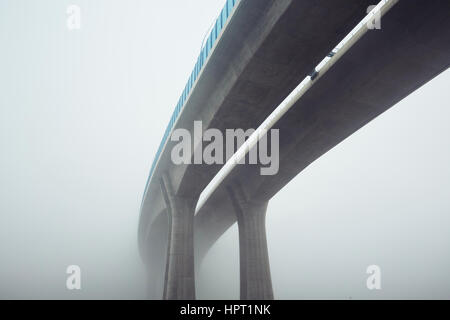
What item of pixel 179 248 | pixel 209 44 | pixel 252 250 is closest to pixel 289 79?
pixel 209 44

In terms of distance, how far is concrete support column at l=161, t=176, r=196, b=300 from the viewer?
2058cm

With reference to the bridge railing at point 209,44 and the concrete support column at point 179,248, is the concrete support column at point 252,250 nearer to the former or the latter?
the concrete support column at point 179,248

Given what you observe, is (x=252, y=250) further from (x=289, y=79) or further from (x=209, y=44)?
(x=209, y=44)

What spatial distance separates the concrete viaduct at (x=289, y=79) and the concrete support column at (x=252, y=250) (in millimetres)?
107

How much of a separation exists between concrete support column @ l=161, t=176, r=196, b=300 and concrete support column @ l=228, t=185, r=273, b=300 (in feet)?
15.2

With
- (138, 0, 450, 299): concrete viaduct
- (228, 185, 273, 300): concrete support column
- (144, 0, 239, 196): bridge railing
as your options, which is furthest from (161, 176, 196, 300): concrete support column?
(144, 0, 239, 196): bridge railing

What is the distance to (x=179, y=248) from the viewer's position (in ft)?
72.5

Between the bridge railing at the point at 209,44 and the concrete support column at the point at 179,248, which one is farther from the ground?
the bridge railing at the point at 209,44

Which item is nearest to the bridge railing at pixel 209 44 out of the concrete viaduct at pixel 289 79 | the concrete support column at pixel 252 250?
the concrete viaduct at pixel 289 79

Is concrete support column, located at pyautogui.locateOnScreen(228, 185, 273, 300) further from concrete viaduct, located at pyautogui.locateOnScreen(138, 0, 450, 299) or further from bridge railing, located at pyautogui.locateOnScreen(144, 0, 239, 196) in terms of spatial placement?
bridge railing, located at pyautogui.locateOnScreen(144, 0, 239, 196)

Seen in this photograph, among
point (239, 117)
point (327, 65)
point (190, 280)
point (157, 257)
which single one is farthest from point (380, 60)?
point (157, 257)

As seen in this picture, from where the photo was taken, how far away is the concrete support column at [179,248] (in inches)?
810

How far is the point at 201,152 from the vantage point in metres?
18.5
